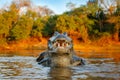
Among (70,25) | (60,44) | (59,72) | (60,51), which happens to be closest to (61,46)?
(60,44)

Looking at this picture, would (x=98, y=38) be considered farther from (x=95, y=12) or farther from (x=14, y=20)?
(x=14, y=20)

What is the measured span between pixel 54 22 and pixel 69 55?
39.3 metres

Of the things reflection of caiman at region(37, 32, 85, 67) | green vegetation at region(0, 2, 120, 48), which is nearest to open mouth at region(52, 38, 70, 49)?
reflection of caiman at region(37, 32, 85, 67)

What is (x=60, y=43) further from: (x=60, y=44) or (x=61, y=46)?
(x=61, y=46)

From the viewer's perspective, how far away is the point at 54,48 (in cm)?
1371

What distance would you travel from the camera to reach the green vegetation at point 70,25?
4981cm

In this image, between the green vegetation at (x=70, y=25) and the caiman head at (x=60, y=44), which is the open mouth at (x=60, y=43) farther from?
the green vegetation at (x=70, y=25)

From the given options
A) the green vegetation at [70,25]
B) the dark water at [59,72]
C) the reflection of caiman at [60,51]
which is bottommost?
the dark water at [59,72]

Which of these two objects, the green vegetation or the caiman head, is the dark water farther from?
the green vegetation

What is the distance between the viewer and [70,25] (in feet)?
163

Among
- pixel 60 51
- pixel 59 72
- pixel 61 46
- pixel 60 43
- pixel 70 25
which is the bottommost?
pixel 59 72

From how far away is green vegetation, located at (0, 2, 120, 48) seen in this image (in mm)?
49812

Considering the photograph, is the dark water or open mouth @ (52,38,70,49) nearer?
the dark water

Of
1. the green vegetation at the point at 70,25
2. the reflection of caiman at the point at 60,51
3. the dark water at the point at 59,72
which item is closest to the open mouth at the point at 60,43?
the reflection of caiman at the point at 60,51
